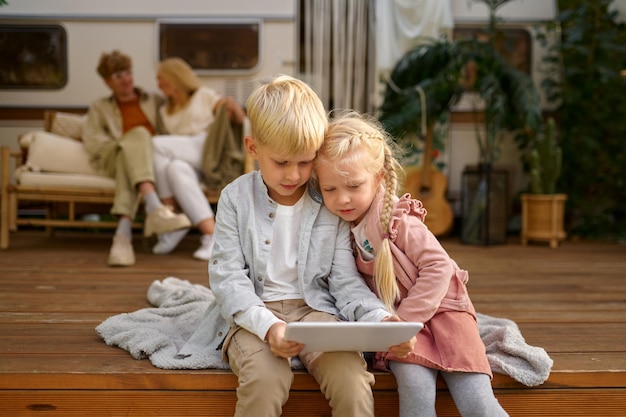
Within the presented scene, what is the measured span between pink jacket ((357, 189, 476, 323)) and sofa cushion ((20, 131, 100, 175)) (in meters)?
2.87

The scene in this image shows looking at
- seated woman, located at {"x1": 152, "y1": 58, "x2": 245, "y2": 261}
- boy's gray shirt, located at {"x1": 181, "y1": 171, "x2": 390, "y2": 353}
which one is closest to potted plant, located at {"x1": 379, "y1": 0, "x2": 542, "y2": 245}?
seated woman, located at {"x1": 152, "y1": 58, "x2": 245, "y2": 261}

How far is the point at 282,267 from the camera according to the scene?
1.82 meters

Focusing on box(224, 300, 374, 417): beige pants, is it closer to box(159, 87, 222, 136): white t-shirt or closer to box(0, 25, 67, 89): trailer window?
box(159, 87, 222, 136): white t-shirt

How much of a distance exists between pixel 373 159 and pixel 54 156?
304 cm

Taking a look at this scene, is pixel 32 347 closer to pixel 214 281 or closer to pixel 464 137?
pixel 214 281

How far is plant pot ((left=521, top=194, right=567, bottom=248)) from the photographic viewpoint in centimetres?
468

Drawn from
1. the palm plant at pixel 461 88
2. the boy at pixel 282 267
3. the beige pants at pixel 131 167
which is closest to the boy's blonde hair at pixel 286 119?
the boy at pixel 282 267

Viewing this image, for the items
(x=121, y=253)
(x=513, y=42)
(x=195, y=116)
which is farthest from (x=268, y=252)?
(x=513, y=42)

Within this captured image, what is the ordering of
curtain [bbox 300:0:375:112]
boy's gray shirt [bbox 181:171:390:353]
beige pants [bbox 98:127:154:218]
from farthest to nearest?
1. curtain [bbox 300:0:375:112]
2. beige pants [bbox 98:127:154:218]
3. boy's gray shirt [bbox 181:171:390:353]

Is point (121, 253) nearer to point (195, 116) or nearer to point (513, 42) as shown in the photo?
point (195, 116)

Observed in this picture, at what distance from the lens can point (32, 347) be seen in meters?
1.96

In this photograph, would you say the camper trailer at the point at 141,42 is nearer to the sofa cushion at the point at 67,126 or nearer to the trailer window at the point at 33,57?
the trailer window at the point at 33,57

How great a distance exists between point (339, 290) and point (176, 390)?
0.50 m

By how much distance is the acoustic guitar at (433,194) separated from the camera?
4988 mm
